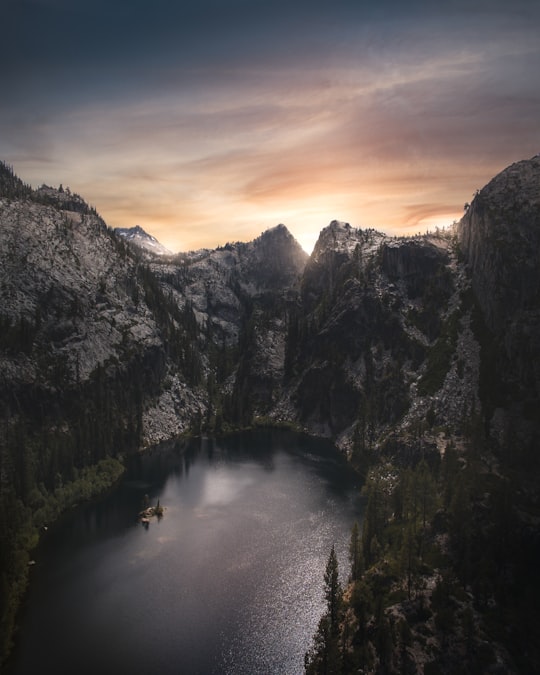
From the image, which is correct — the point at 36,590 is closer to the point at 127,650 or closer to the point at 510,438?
the point at 127,650

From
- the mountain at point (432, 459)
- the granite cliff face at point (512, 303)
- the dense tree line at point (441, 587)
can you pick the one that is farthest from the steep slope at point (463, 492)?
the granite cliff face at point (512, 303)

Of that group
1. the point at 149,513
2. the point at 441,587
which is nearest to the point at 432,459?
the point at 441,587

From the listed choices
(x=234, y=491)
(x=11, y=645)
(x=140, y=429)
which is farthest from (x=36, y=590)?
(x=140, y=429)

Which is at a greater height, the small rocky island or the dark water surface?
the small rocky island

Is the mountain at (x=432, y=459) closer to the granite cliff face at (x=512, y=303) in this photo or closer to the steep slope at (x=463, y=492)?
the steep slope at (x=463, y=492)

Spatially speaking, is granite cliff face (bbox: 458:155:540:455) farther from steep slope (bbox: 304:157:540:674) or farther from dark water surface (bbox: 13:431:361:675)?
dark water surface (bbox: 13:431:361:675)

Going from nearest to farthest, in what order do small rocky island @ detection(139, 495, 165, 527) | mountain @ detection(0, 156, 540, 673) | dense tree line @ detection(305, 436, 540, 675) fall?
dense tree line @ detection(305, 436, 540, 675), mountain @ detection(0, 156, 540, 673), small rocky island @ detection(139, 495, 165, 527)

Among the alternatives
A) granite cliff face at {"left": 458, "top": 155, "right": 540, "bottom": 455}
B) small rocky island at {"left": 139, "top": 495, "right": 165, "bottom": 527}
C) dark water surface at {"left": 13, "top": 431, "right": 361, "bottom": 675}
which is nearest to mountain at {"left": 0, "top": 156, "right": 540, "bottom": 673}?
granite cliff face at {"left": 458, "top": 155, "right": 540, "bottom": 455}

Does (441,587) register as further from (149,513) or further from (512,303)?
(512,303)
